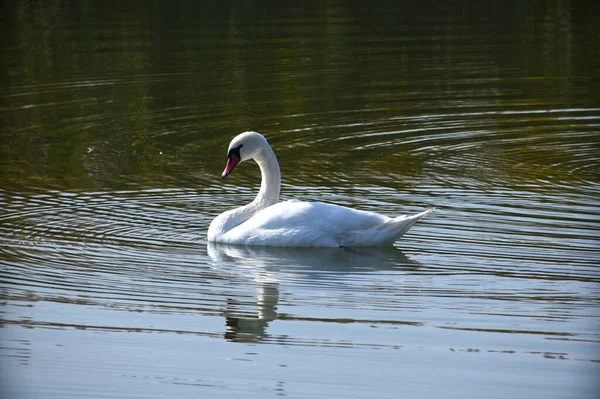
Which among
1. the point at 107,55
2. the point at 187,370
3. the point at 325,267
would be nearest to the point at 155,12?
the point at 107,55

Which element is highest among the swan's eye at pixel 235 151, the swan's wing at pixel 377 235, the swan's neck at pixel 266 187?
the swan's eye at pixel 235 151

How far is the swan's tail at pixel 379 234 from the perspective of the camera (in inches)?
371

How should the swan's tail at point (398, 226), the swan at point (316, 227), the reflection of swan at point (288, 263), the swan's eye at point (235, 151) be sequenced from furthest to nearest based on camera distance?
the swan's eye at point (235, 151) < the swan at point (316, 227) < the swan's tail at point (398, 226) < the reflection of swan at point (288, 263)

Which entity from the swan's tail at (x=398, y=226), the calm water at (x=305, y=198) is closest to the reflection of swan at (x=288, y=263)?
the calm water at (x=305, y=198)

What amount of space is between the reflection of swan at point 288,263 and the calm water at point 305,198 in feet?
0.09

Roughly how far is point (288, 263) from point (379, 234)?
2.57 ft

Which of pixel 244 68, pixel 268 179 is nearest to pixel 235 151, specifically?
pixel 268 179

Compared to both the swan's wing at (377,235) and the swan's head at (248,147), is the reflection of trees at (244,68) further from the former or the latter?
the swan's wing at (377,235)

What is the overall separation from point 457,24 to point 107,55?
864cm

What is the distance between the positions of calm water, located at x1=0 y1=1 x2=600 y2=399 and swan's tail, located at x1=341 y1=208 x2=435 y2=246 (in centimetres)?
9

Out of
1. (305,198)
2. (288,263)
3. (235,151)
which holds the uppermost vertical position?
(235,151)

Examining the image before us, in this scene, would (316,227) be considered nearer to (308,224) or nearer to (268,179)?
(308,224)

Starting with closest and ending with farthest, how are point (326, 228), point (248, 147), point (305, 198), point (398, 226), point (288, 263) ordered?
1. point (288, 263)
2. point (398, 226)
3. point (326, 228)
4. point (248, 147)
5. point (305, 198)

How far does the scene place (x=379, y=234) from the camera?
949 cm
